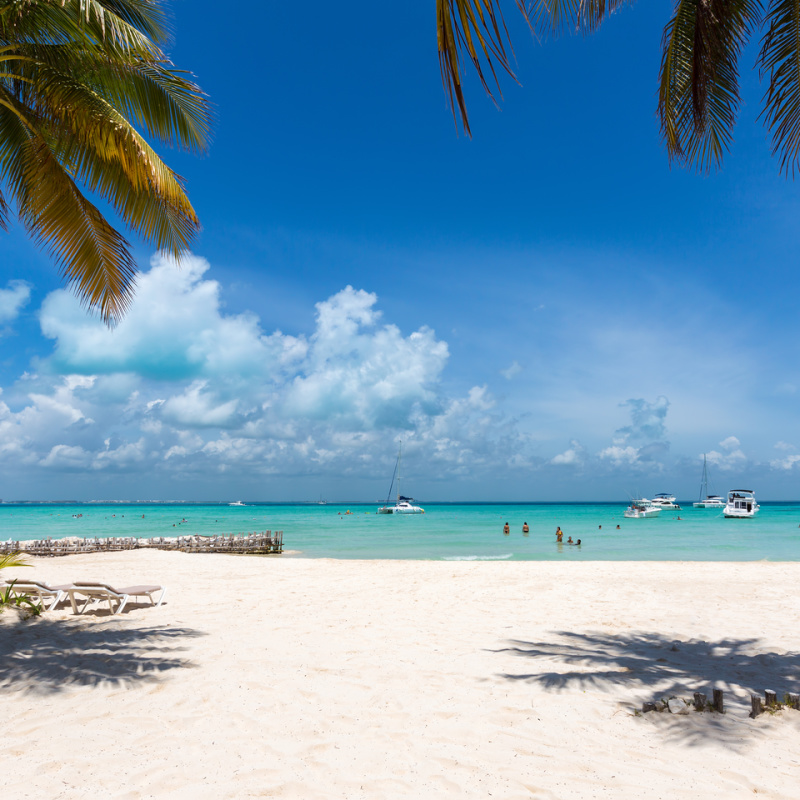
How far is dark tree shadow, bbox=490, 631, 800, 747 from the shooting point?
15.1 ft

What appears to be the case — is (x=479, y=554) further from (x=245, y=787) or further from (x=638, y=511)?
(x=638, y=511)

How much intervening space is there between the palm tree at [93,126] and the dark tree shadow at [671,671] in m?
7.43

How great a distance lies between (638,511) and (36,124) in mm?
70010

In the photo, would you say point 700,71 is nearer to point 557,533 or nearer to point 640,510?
point 557,533

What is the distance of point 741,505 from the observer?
205 ft

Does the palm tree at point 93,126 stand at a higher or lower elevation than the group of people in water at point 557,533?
higher

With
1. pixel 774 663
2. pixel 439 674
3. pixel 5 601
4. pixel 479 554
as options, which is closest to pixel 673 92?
pixel 774 663

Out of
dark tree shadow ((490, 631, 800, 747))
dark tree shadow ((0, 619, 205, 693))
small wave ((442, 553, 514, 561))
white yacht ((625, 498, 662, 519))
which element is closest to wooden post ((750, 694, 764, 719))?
dark tree shadow ((490, 631, 800, 747))

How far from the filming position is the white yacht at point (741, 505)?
204 feet

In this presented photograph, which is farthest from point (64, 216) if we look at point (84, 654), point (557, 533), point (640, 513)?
point (640, 513)

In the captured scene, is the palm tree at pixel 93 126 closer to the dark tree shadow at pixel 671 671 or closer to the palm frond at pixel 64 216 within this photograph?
the palm frond at pixel 64 216

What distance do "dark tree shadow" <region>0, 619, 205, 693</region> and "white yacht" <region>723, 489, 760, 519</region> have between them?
70.5 meters

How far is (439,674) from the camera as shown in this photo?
19.5 ft

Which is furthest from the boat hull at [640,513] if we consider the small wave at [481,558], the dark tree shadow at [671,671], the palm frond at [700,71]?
the palm frond at [700,71]
